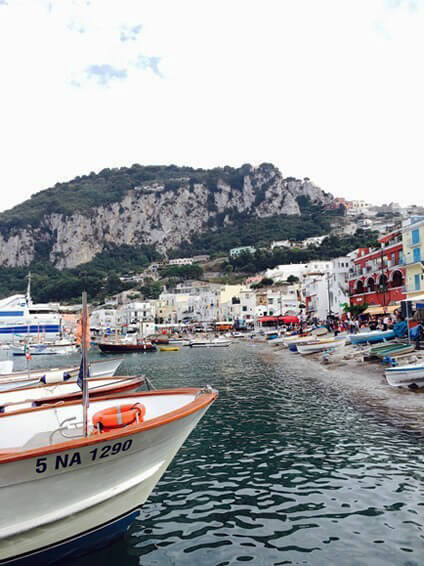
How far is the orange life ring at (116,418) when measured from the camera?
678cm

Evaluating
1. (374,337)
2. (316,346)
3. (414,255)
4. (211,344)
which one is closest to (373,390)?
(374,337)

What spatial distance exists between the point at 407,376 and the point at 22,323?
82962 mm

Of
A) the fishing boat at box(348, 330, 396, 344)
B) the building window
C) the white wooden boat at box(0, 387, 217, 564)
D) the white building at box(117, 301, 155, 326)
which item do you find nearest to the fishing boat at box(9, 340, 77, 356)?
the white building at box(117, 301, 155, 326)

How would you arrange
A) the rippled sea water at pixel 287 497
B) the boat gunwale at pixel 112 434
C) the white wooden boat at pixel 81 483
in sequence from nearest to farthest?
the boat gunwale at pixel 112 434
the white wooden boat at pixel 81 483
the rippled sea water at pixel 287 497

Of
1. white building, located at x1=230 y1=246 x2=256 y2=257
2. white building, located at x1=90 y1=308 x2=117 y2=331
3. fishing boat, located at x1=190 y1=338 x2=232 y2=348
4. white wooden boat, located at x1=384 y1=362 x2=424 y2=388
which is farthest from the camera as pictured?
white building, located at x1=230 y1=246 x2=256 y2=257

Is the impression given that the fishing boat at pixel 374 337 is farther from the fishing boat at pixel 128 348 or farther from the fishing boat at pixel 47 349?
the fishing boat at pixel 47 349

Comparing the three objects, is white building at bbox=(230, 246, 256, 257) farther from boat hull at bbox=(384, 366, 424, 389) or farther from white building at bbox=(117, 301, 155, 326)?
boat hull at bbox=(384, 366, 424, 389)

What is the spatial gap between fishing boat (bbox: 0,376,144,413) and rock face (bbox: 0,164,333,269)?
541 ft

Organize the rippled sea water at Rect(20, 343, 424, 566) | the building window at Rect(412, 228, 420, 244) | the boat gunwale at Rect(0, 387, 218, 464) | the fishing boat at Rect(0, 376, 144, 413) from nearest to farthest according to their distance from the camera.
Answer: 1. the boat gunwale at Rect(0, 387, 218, 464)
2. the rippled sea water at Rect(20, 343, 424, 566)
3. the fishing boat at Rect(0, 376, 144, 413)
4. the building window at Rect(412, 228, 420, 244)

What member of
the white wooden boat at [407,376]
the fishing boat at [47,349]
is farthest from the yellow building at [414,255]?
the fishing boat at [47,349]

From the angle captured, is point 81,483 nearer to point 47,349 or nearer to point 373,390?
point 373,390

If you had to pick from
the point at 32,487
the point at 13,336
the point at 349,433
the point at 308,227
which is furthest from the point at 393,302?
the point at 308,227

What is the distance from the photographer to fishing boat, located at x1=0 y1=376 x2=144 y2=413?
14.0m

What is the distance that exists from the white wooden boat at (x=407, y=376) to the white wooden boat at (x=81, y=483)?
519 inches
